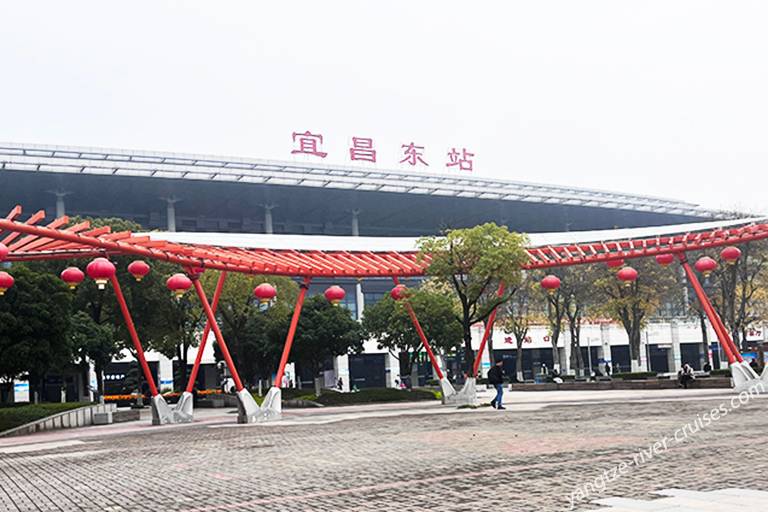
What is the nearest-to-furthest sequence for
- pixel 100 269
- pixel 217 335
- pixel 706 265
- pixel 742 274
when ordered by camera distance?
pixel 100 269, pixel 217 335, pixel 706 265, pixel 742 274

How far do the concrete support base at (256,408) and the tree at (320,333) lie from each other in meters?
13.4

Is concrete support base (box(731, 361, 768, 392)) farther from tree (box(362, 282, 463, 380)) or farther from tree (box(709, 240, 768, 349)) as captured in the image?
tree (box(362, 282, 463, 380))

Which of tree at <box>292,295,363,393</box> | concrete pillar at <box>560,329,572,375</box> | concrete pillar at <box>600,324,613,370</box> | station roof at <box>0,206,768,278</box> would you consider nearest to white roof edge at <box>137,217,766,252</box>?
station roof at <box>0,206,768,278</box>

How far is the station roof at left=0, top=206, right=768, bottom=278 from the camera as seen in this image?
22.1 metres

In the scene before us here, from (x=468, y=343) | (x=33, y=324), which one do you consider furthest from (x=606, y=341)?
(x=33, y=324)

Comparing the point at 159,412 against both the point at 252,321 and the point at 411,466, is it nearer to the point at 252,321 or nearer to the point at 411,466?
the point at 252,321

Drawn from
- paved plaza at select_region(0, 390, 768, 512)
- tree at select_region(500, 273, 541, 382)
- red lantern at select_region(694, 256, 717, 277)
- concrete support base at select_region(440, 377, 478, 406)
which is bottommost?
concrete support base at select_region(440, 377, 478, 406)

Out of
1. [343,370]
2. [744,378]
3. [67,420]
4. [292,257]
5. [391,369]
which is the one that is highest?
[292,257]

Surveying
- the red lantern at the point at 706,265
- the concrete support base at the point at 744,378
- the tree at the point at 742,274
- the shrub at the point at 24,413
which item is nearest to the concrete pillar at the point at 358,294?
the tree at the point at 742,274

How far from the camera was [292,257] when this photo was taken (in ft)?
90.6

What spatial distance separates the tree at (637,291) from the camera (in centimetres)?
4106

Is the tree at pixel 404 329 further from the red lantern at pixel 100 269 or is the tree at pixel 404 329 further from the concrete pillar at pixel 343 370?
the red lantern at pixel 100 269

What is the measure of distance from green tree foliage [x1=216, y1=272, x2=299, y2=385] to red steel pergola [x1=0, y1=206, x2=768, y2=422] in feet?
29.0

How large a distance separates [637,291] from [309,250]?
785 inches
